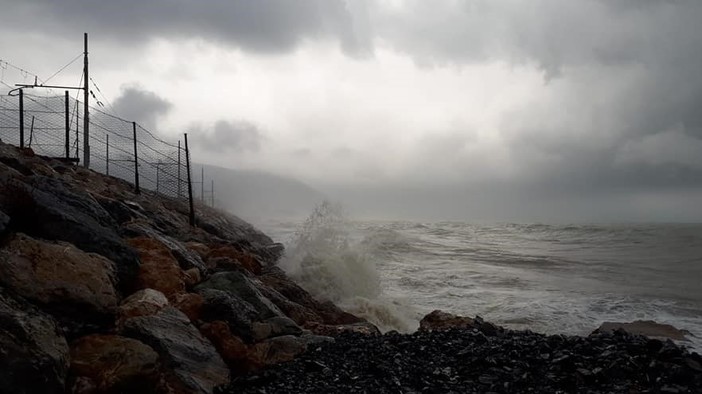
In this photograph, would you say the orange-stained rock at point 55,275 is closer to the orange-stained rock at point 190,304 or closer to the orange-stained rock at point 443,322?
the orange-stained rock at point 190,304

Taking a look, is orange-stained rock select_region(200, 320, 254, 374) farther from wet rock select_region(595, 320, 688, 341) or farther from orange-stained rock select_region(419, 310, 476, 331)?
wet rock select_region(595, 320, 688, 341)

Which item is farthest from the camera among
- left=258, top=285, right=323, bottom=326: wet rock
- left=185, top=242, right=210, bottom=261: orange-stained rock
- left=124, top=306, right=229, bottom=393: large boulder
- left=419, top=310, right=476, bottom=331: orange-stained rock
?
left=185, top=242, right=210, bottom=261: orange-stained rock

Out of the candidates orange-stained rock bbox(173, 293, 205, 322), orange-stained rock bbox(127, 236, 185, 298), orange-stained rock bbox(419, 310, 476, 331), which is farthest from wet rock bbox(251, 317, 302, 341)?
orange-stained rock bbox(419, 310, 476, 331)

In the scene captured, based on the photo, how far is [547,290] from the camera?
1759cm

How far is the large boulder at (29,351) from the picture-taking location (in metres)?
3.88

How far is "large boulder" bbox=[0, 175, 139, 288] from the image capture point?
6.32m

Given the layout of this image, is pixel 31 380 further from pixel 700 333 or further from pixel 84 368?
pixel 700 333

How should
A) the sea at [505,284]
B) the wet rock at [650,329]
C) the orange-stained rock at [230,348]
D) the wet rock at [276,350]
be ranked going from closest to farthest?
the orange-stained rock at [230,348], the wet rock at [276,350], the wet rock at [650,329], the sea at [505,284]

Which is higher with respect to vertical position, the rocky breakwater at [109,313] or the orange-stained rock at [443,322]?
the rocky breakwater at [109,313]

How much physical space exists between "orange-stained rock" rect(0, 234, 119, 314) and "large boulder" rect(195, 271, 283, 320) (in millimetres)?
2346

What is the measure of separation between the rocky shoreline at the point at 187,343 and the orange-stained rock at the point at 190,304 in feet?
0.07

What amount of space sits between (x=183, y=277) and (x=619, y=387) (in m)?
6.57

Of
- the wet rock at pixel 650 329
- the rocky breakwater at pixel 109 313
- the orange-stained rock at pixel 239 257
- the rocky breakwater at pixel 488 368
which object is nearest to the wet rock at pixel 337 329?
the rocky breakwater at pixel 109 313

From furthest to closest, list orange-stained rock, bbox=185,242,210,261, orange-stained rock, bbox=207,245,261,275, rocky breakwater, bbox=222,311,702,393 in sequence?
1. orange-stained rock, bbox=207,245,261,275
2. orange-stained rock, bbox=185,242,210,261
3. rocky breakwater, bbox=222,311,702,393
